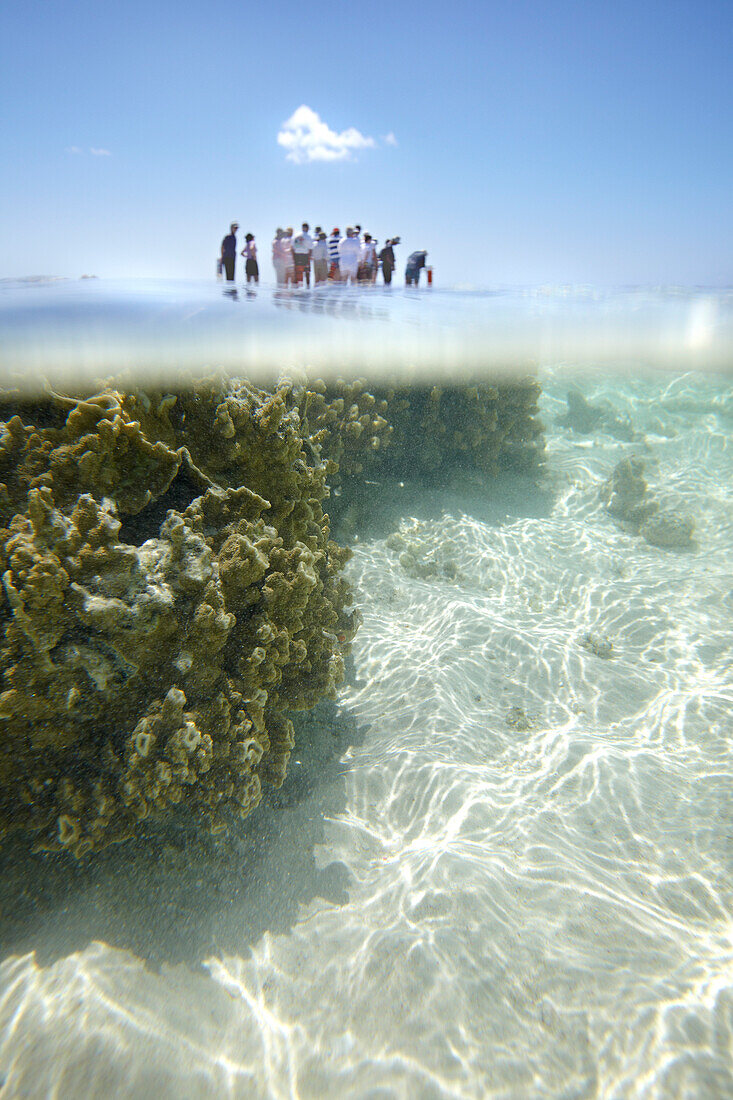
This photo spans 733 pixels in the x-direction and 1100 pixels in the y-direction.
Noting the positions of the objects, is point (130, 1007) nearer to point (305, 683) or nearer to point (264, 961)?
point (264, 961)

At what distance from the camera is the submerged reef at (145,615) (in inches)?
124

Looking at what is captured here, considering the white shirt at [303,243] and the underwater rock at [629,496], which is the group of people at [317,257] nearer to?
the white shirt at [303,243]

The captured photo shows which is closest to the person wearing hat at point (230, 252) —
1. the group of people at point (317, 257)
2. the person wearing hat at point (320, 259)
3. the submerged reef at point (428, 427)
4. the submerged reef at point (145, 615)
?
the group of people at point (317, 257)

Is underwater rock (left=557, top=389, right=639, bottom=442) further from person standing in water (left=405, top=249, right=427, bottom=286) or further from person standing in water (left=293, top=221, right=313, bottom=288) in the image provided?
person standing in water (left=293, top=221, right=313, bottom=288)

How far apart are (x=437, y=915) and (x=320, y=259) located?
13.8 metres

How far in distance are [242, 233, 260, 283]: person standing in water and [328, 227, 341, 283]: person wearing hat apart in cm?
194

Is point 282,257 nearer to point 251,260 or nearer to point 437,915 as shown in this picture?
point 251,260

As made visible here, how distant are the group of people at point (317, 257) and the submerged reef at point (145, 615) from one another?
923 cm

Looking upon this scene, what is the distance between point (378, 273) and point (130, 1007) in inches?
597

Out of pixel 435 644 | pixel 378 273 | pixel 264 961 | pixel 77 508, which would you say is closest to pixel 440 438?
pixel 435 644

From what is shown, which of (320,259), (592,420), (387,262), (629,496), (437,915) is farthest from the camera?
(592,420)

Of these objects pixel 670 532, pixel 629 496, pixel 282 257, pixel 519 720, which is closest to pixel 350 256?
pixel 282 257

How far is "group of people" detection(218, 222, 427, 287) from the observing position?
1190cm

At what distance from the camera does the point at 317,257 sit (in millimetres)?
12562
